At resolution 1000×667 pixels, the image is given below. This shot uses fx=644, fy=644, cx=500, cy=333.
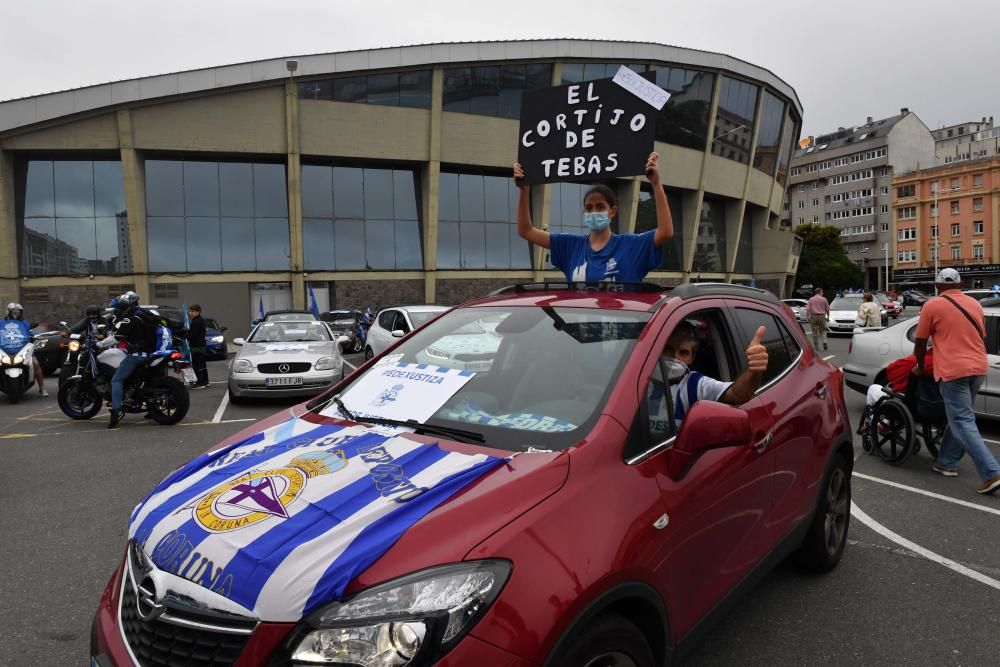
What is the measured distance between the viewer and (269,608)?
5.08 feet

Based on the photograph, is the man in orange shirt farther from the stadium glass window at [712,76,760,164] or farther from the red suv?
the stadium glass window at [712,76,760,164]

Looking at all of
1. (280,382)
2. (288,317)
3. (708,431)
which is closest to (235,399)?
(280,382)

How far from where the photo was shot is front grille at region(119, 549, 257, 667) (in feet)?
5.12

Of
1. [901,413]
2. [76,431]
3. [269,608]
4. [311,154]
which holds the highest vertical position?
[311,154]

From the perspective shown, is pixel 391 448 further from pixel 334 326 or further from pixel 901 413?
pixel 334 326

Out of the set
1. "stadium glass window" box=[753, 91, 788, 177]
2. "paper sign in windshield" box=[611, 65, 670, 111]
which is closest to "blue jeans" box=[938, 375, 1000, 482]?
"paper sign in windshield" box=[611, 65, 670, 111]

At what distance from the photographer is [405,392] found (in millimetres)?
2645

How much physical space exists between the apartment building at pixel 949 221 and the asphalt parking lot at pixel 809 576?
78764 mm

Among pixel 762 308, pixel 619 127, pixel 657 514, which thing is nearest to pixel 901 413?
pixel 762 308

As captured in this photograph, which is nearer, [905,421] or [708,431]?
[708,431]

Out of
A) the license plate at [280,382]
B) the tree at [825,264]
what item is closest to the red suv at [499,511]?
the license plate at [280,382]

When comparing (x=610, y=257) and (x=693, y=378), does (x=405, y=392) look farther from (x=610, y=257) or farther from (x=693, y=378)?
(x=610, y=257)

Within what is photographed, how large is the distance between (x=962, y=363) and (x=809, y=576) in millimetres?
2586

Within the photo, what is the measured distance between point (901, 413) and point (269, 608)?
6.12 m
